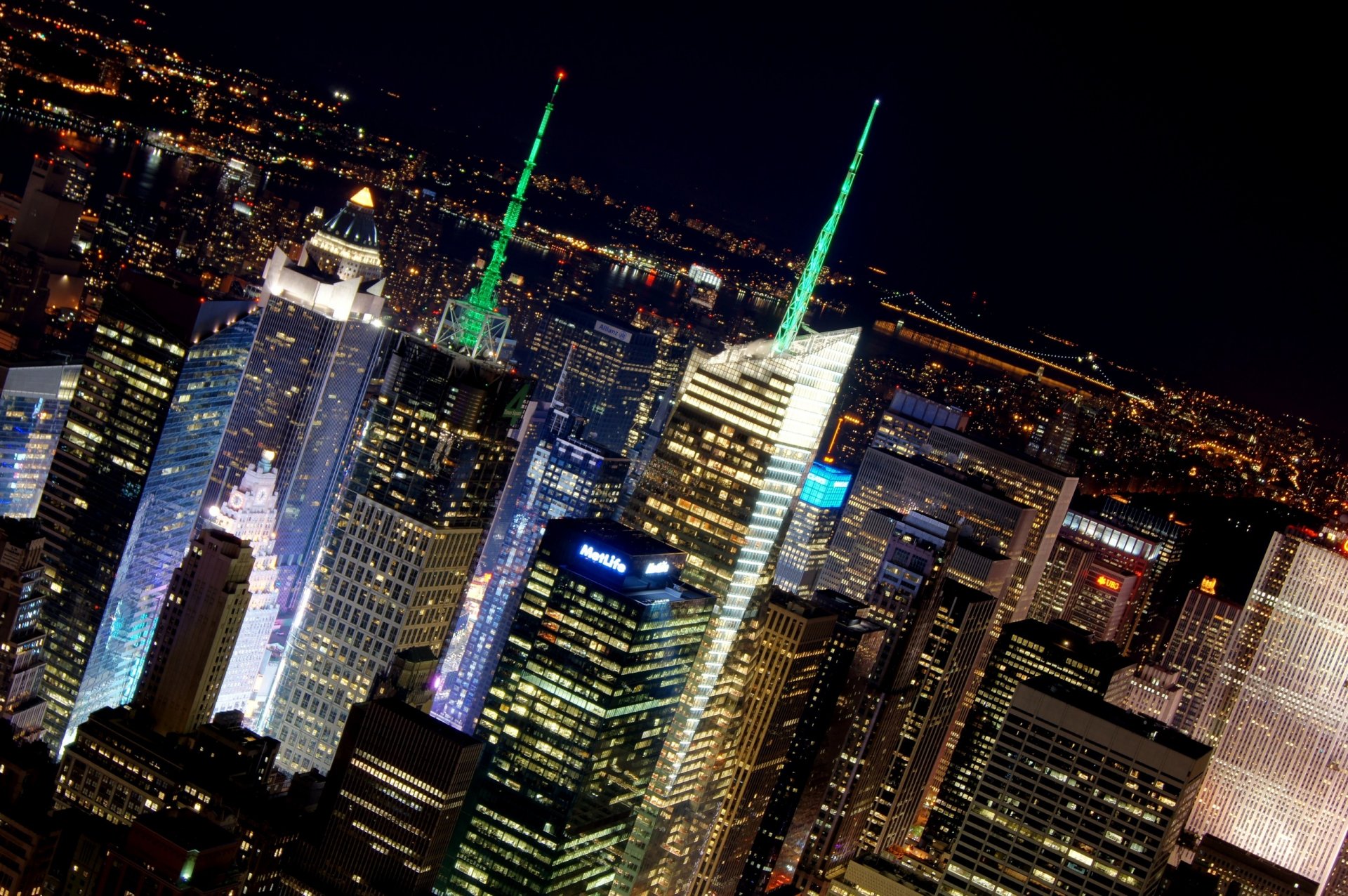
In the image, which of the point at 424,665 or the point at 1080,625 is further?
the point at 1080,625

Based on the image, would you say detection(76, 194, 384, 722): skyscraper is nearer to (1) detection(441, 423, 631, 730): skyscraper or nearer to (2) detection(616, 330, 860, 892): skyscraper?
(1) detection(441, 423, 631, 730): skyscraper

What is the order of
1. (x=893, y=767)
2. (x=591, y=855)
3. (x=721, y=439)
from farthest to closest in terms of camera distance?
(x=893, y=767), (x=721, y=439), (x=591, y=855)

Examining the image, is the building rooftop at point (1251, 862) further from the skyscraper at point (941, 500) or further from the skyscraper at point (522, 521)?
the skyscraper at point (522, 521)

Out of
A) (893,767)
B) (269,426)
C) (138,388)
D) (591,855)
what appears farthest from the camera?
(893,767)

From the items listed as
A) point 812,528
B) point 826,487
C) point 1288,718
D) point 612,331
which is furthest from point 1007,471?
point 612,331

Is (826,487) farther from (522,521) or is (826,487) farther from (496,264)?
(496,264)

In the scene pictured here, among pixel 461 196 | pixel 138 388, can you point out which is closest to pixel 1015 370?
pixel 461 196

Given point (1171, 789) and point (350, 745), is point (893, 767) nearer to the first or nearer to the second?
point (1171, 789)

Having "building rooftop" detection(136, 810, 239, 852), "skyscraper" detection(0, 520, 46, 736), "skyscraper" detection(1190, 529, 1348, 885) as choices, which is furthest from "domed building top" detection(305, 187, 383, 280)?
"skyscraper" detection(1190, 529, 1348, 885)
